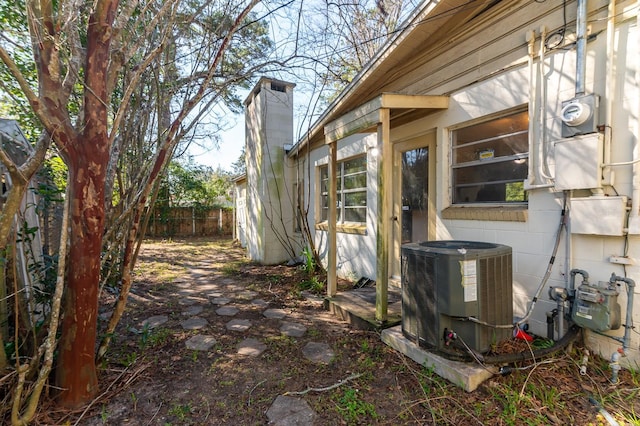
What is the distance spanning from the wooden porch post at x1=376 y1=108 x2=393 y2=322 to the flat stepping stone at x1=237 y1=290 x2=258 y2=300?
228 centimetres

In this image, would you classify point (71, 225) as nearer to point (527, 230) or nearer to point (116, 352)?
point (116, 352)

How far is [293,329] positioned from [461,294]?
1945 mm

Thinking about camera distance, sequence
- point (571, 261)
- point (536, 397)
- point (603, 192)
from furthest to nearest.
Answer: point (571, 261) → point (603, 192) → point (536, 397)

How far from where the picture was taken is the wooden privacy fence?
12.9 meters

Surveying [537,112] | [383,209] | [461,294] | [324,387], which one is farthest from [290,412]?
[537,112]

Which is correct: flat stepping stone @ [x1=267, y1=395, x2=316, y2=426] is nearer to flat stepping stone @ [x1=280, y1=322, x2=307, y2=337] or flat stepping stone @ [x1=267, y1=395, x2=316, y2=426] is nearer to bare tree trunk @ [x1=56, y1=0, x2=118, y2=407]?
flat stepping stone @ [x1=280, y1=322, x2=307, y2=337]

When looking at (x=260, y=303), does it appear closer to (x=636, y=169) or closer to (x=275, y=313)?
(x=275, y=313)

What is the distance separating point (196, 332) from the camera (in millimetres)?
3281

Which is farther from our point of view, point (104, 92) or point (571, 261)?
point (571, 261)

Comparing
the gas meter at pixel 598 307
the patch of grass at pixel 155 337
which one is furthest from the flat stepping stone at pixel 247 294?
the gas meter at pixel 598 307

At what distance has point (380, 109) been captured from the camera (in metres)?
3.08

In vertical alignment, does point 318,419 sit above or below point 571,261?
below

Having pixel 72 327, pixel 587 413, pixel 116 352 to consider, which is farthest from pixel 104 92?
pixel 587 413

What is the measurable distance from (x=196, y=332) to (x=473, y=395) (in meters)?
2.77
